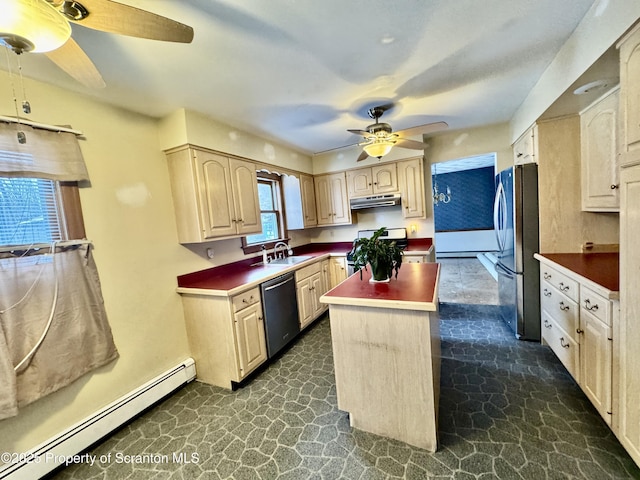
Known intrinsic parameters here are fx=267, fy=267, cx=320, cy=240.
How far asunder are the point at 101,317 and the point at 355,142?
343 cm

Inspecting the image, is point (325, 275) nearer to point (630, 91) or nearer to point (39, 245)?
point (39, 245)

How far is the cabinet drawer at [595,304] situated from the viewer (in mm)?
1501

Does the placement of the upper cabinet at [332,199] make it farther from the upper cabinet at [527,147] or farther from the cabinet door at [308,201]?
the upper cabinet at [527,147]

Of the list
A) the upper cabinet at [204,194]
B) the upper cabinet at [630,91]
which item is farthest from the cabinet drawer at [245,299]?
the upper cabinet at [630,91]

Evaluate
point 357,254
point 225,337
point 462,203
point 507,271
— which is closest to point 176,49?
point 357,254

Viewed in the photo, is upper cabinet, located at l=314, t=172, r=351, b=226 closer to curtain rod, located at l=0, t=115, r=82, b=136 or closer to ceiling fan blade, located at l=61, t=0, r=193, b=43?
curtain rod, located at l=0, t=115, r=82, b=136

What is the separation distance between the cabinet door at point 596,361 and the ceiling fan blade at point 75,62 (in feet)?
9.62

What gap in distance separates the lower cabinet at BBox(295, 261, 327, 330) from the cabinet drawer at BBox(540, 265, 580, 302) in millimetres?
2431

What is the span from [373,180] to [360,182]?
206mm

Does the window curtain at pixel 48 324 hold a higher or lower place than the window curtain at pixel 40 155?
lower

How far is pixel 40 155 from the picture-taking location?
168 cm

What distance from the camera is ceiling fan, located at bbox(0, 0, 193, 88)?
0.77 metres

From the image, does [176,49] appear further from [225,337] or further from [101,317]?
[225,337]

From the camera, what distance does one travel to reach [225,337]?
233cm
